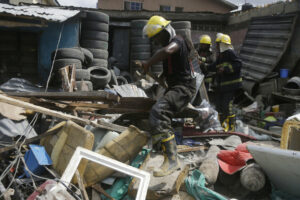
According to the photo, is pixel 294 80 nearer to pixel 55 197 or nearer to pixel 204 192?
pixel 204 192

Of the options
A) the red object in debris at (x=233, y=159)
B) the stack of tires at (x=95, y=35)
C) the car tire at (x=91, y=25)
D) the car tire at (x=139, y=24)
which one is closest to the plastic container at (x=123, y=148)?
the red object in debris at (x=233, y=159)

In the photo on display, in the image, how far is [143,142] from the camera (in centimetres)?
363

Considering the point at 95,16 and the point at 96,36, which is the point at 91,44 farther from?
the point at 95,16

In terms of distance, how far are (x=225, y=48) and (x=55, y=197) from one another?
4.53 m

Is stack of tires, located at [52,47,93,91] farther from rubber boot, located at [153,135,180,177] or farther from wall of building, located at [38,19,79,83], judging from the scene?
rubber boot, located at [153,135,180,177]

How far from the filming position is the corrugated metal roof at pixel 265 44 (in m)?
8.38

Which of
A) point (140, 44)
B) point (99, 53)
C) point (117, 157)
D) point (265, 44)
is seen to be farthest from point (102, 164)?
point (140, 44)

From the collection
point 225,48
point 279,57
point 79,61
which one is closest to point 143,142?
point 225,48

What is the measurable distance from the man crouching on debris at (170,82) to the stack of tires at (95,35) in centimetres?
525

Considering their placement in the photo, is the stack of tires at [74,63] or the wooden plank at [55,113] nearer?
the wooden plank at [55,113]

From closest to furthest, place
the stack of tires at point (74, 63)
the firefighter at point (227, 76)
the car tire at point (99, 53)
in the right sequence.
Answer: the firefighter at point (227, 76) < the stack of tires at point (74, 63) < the car tire at point (99, 53)

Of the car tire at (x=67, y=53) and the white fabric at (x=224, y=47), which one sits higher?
the white fabric at (x=224, y=47)

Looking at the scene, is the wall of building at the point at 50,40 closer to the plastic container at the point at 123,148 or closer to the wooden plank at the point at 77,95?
the wooden plank at the point at 77,95

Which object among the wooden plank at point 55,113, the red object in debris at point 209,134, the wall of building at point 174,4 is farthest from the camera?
the wall of building at point 174,4
